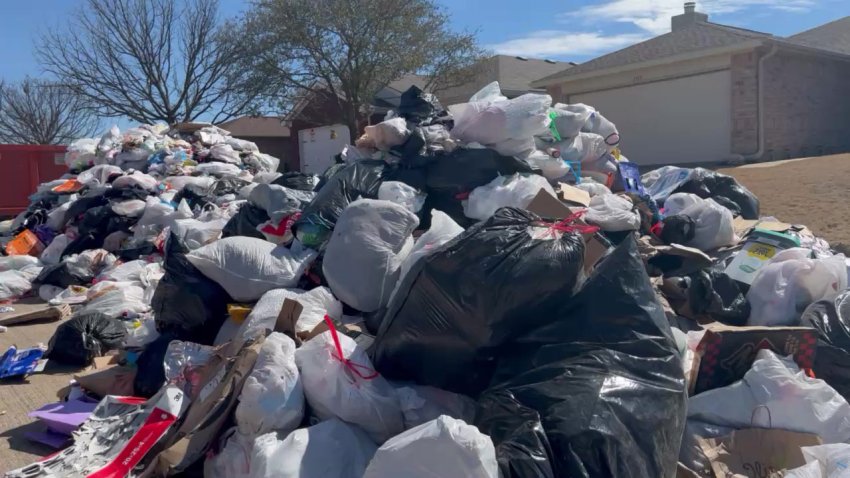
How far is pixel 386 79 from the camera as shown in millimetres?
18562

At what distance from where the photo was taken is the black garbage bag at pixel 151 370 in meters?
3.41

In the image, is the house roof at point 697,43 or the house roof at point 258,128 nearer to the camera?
the house roof at point 697,43

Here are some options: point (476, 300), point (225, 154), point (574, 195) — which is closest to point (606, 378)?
point (476, 300)

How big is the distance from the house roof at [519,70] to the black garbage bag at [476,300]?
54.4 feet

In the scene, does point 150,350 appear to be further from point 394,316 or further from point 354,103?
point 354,103

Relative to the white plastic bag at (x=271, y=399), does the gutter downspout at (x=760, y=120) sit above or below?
above

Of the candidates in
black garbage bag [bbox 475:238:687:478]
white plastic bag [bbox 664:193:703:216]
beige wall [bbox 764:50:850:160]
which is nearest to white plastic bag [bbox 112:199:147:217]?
white plastic bag [bbox 664:193:703:216]

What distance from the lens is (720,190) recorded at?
18.5 ft

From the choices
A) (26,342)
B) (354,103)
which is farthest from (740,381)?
(354,103)

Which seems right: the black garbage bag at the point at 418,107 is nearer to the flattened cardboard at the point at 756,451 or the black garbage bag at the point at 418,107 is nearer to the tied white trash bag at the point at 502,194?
the tied white trash bag at the point at 502,194

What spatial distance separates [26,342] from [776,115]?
546 inches

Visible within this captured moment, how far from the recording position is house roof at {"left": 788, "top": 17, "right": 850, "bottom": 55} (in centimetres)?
1688

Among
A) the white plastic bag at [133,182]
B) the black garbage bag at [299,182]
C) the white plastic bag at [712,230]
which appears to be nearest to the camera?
the white plastic bag at [712,230]

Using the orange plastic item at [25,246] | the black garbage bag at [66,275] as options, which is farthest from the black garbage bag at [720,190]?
the orange plastic item at [25,246]
